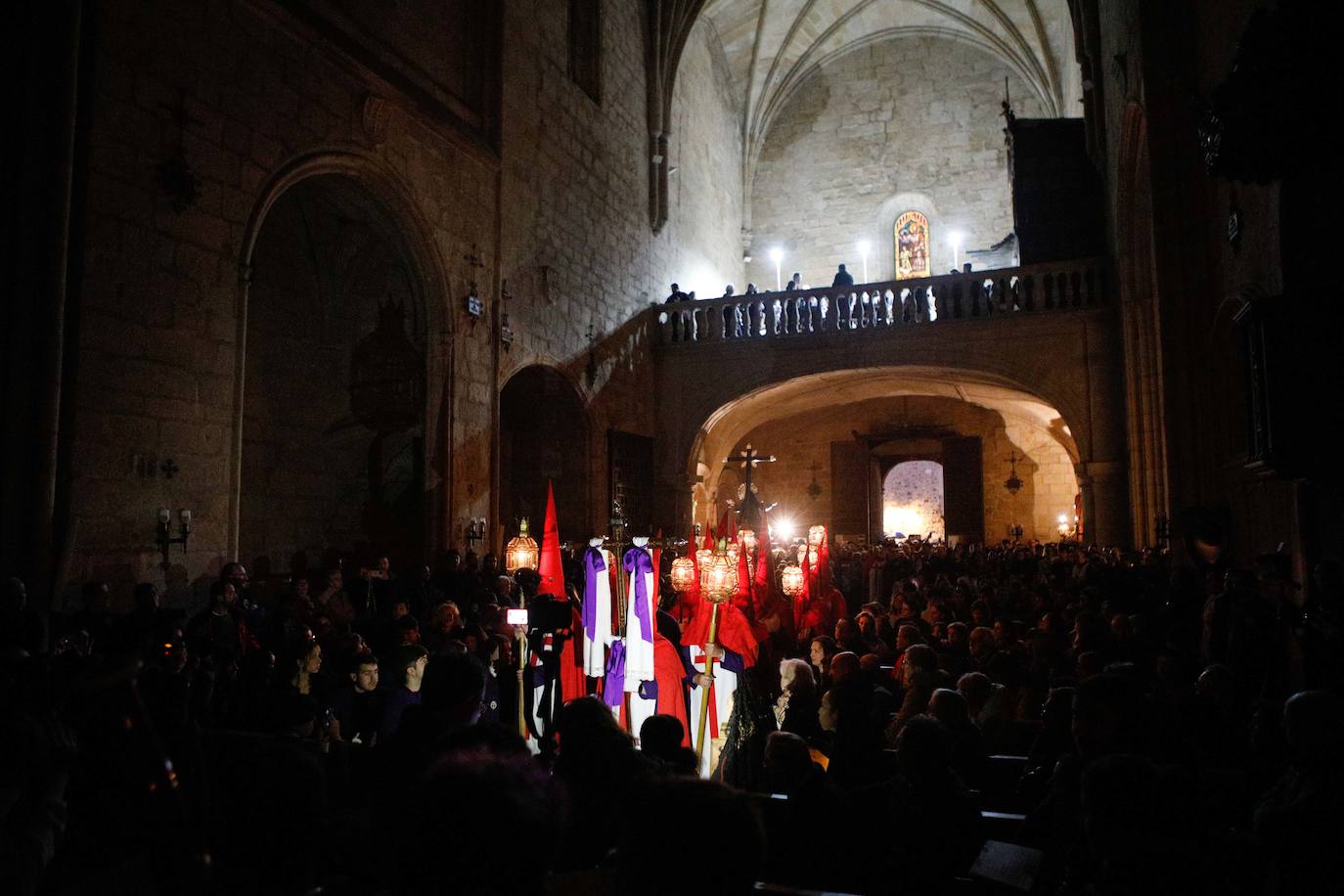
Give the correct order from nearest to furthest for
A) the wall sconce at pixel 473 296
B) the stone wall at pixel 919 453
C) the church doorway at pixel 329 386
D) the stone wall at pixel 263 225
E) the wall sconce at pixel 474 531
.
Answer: the stone wall at pixel 263 225
the church doorway at pixel 329 386
the wall sconce at pixel 474 531
the wall sconce at pixel 473 296
the stone wall at pixel 919 453

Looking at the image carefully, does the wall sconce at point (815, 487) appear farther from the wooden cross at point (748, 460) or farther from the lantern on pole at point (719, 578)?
the lantern on pole at point (719, 578)

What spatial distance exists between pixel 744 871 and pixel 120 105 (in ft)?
25.2

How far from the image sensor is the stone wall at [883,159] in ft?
72.1

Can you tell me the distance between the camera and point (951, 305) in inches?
567

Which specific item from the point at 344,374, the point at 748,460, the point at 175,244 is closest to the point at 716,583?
the point at 175,244

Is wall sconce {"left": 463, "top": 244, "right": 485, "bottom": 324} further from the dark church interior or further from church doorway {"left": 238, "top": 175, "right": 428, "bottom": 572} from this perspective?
church doorway {"left": 238, "top": 175, "right": 428, "bottom": 572}

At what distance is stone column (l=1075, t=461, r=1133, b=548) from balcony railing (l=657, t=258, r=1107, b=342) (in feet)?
7.98

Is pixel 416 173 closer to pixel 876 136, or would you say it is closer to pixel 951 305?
pixel 951 305

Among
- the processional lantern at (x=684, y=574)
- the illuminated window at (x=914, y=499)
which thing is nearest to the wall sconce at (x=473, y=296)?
the processional lantern at (x=684, y=574)

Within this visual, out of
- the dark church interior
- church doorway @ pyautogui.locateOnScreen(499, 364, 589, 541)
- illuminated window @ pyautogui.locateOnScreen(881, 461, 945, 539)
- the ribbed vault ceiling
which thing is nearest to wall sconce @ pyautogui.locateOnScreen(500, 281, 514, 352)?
the dark church interior

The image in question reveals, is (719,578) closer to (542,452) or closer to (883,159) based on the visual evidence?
(542,452)

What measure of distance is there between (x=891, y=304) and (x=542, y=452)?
613 cm

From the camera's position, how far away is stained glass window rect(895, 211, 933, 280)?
878 inches

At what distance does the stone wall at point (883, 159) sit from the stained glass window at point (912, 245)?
0.19 meters
